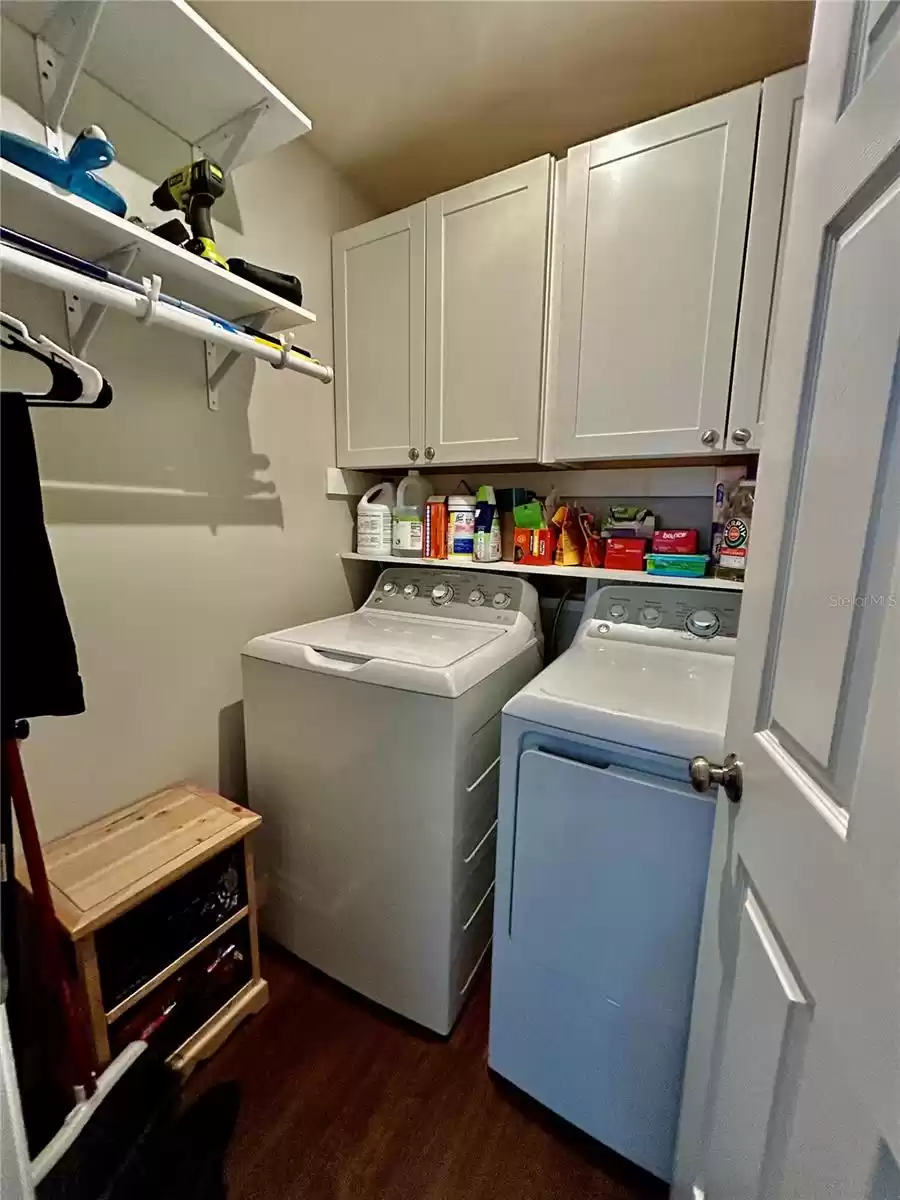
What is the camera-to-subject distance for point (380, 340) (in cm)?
179

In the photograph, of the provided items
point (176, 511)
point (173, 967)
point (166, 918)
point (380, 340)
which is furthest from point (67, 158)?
point (173, 967)

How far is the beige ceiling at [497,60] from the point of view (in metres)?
1.21

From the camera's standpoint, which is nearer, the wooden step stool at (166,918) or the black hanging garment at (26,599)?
the black hanging garment at (26,599)

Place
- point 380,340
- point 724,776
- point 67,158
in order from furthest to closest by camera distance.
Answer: point 380,340
point 67,158
point 724,776

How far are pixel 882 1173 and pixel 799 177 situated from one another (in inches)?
42.3

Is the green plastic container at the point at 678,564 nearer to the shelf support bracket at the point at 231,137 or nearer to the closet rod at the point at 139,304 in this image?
the closet rod at the point at 139,304

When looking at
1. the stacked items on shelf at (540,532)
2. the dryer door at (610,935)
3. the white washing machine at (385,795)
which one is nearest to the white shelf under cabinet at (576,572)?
the stacked items on shelf at (540,532)

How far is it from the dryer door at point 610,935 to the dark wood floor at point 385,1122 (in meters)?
0.09

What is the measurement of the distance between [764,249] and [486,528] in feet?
3.37

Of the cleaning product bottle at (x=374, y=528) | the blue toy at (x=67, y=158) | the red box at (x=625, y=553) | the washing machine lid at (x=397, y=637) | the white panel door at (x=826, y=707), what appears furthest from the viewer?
the cleaning product bottle at (x=374, y=528)

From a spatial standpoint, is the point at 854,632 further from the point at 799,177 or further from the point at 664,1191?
the point at 664,1191

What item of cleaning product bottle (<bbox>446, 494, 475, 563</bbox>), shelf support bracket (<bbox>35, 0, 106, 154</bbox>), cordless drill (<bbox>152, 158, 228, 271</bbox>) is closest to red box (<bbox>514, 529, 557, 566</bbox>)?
cleaning product bottle (<bbox>446, 494, 475, 563</bbox>)

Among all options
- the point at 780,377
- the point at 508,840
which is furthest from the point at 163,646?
the point at 780,377

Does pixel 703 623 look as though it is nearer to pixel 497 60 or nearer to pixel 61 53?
pixel 497 60
